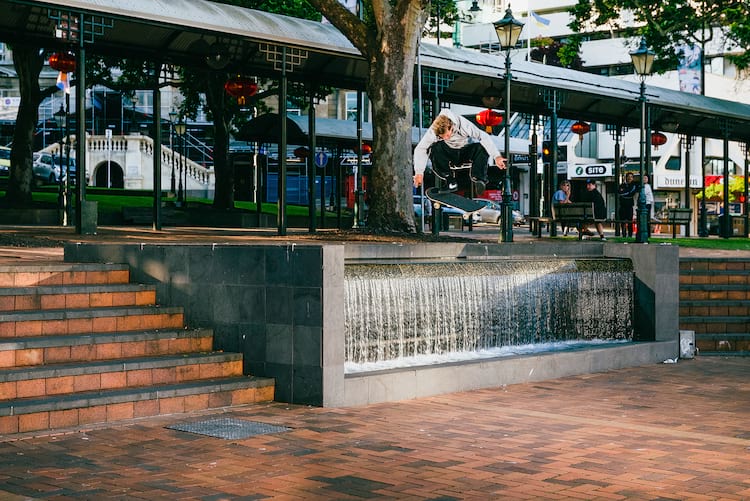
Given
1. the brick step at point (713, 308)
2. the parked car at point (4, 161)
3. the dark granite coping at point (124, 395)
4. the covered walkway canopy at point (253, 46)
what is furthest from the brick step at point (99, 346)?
the parked car at point (4, 161)

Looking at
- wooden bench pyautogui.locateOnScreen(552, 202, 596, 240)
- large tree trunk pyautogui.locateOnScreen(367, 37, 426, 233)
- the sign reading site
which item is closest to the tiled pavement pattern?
large tree trunk pyautogui.locateOnScreen(367, 37, 426, 233)

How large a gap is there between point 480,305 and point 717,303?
5.31m

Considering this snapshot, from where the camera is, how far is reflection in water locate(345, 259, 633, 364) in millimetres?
10383

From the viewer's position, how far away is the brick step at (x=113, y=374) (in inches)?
316

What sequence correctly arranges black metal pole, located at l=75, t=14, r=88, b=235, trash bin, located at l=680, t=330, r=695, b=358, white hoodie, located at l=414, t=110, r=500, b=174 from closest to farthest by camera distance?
trash bin, located at l=680, t=330, r=695, b=358
white hoodie, located at l=414, t=110, r=500, b=174
black metal pole, located at l=75, t=14, r=88, b=235

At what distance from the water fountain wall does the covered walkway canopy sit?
6.91 meters

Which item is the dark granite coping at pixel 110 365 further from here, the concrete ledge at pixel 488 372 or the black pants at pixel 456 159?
the black pants at pixel 456 159

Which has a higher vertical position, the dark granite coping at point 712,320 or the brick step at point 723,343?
the dark granite coping at point 712,320

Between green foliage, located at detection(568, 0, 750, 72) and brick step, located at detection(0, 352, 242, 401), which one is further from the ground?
green foliage, located at detection(568, 0, 750, 72)

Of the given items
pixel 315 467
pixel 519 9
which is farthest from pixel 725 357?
pixel 519 9

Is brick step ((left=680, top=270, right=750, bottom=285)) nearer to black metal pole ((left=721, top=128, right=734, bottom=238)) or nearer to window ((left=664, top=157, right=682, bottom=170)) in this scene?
black metal pole ((left=721, top=128, right=734, bottom=238))

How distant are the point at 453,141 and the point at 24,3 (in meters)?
6.53

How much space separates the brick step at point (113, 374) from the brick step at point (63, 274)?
1.43 meters

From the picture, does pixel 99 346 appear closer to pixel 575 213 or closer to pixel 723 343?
pixel 723 343
